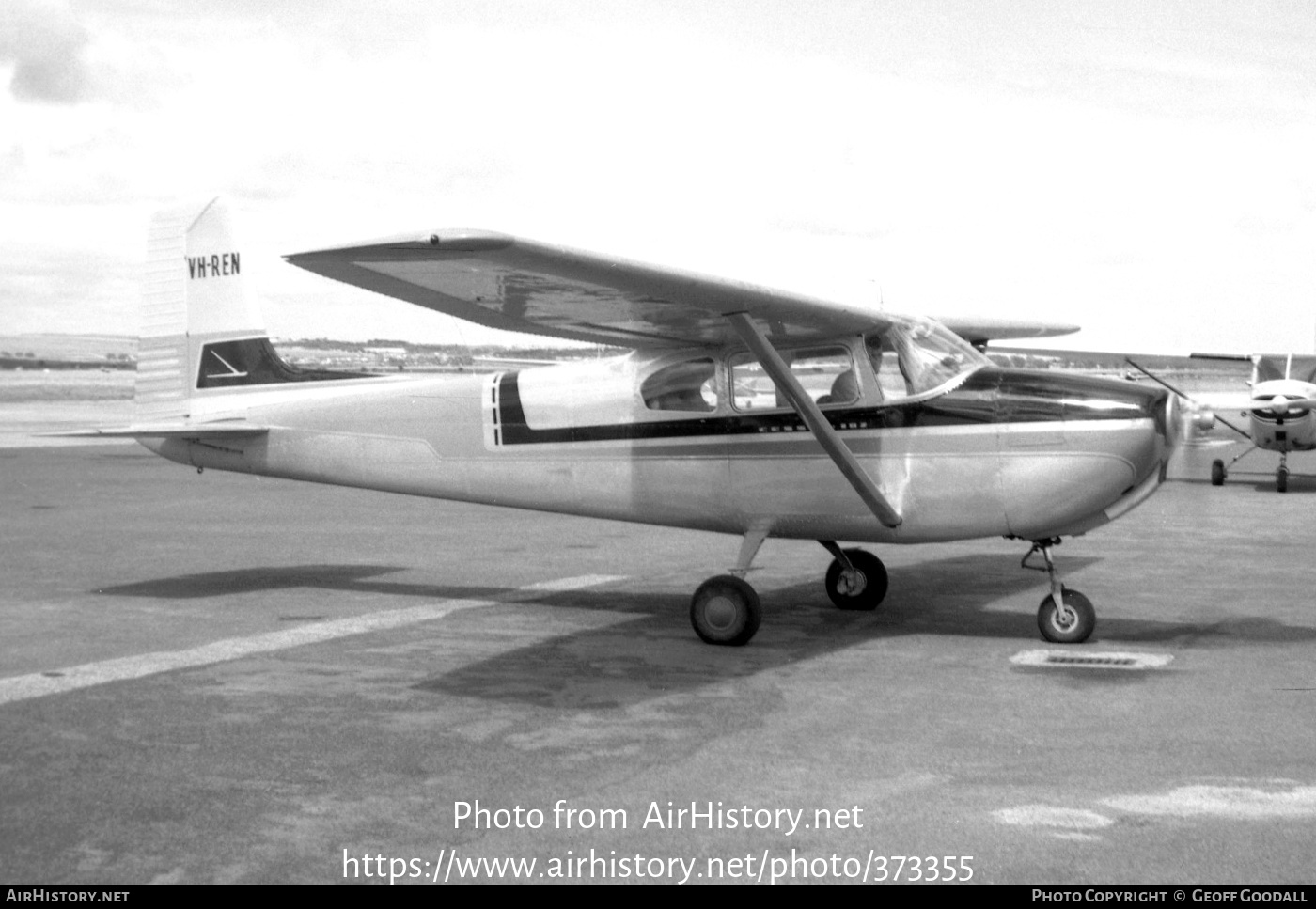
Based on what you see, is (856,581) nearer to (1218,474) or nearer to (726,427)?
(726,427)

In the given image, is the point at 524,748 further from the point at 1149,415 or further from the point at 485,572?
the point at 485,572

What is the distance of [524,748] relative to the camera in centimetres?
621

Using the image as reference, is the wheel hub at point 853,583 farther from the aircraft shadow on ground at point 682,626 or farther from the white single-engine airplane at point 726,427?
the aircraft shadow on ground at point 682,626

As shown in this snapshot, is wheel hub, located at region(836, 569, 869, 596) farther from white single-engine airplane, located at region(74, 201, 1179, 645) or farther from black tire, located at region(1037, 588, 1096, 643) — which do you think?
black tire, located at region(1037, 588, 1096, 643)

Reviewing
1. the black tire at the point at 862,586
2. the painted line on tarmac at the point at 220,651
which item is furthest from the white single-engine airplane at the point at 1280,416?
the painted line on tarmac at the point at 220,651

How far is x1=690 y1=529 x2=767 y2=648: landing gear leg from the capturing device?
873 cm

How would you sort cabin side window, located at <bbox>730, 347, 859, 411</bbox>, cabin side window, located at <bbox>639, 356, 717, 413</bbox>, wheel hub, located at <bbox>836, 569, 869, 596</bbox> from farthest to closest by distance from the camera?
wheel hub, located at <bbox>836, 569, 869, 596</bbox>
cabin side window, located at <bbox>639, 356, 717, 413</bbox>
cabin side window, located at <bbox>730, 347, 859, 411</bbox>

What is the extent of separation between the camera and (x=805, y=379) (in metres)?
9.47

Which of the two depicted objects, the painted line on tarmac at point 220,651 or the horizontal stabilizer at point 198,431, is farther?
the horizontal stabilizer at point 198,431

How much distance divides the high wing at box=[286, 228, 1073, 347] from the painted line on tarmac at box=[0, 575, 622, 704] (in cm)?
227

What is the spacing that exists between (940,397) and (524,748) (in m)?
4.07

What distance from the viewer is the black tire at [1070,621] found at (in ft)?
28.5

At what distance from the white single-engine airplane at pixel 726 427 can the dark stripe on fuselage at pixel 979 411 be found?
13mm

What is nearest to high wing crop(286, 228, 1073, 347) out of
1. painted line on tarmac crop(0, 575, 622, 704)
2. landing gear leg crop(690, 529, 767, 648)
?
landing gear leg crop(690, 529, 767, 648)
